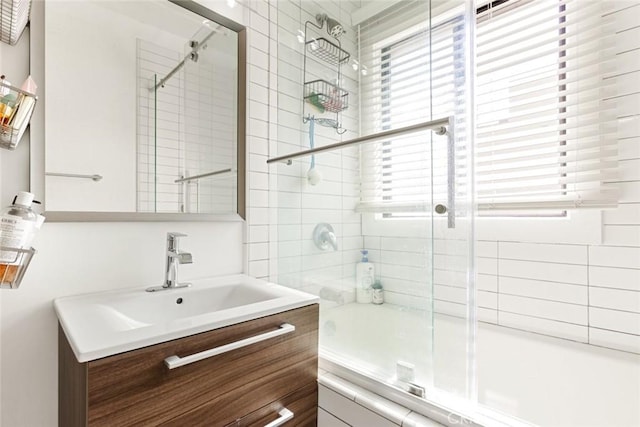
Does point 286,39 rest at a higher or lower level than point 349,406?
higher

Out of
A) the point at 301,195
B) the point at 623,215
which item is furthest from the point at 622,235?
the point at 301,195

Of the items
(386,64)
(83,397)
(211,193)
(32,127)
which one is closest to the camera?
(83,397)

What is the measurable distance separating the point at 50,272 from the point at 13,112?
44cm

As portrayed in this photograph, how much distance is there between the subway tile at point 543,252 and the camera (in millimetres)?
1439

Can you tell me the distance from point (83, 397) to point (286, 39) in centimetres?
155

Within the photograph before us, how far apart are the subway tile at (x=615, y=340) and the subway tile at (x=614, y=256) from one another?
29 cm

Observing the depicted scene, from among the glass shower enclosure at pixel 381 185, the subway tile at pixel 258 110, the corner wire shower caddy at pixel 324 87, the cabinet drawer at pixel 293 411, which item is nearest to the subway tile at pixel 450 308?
the glass shower enclosure at pixel 381 185

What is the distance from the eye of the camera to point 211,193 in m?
1.29

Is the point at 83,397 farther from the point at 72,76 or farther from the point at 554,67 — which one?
the point at 554,67

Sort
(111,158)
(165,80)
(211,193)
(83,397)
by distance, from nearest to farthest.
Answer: (83,397), (111,158), (165,80), (211,193)

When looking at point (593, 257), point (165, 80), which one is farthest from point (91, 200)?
point (593, 257)

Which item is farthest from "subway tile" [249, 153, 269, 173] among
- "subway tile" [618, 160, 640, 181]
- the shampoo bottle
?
"subway tile" [618, 160, 640, 181]

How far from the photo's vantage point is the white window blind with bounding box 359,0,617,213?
1.23 meters

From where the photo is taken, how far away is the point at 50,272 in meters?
0.91
